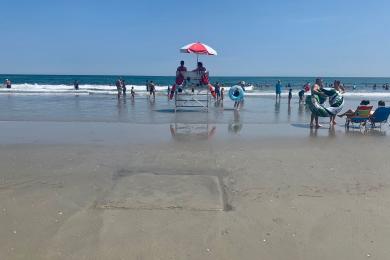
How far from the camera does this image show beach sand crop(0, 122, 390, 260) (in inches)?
157

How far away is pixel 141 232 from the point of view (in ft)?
14.0

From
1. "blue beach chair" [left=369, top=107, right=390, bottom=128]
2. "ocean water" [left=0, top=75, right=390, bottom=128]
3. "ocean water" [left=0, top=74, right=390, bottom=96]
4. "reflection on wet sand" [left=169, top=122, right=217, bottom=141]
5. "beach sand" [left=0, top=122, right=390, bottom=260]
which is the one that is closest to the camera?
"beach sand" [left=0, top=122, right=390, bottom=260]

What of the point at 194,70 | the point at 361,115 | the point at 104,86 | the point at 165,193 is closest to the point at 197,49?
the point at 194,70

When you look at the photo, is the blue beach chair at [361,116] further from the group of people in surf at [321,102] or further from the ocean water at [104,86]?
the ocean water at [104,86]

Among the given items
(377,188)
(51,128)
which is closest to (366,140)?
(377,188)

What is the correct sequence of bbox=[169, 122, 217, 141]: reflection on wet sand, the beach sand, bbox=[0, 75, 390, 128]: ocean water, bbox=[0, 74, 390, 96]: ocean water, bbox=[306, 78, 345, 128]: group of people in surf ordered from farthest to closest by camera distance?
bbox=[0, 74, 390, 96]: ocean water
bbox=[0, 75, 390, 128]: ocean water
bbox=[306, 78, 345, 128]: group of people in surf
bbox=[169, 122, 217, 141]: reflection on wet sand
the beach sand

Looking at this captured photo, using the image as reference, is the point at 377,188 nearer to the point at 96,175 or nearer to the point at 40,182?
the point at 96,175

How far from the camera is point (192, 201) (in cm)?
521

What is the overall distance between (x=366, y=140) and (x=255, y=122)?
460 centimetres

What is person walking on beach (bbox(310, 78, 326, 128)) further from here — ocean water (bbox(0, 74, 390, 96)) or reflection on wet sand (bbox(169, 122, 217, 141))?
ocean water (bbox(0, 74, 390, 96))

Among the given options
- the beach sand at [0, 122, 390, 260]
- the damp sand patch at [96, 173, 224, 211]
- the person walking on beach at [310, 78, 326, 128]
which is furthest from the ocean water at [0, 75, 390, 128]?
the damp sand patch at [96, 173, 224, 211]

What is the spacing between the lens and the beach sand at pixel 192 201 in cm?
399

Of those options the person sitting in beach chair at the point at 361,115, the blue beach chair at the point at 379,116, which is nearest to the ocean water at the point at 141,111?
the person sitting in beach chair at the point at 361,115

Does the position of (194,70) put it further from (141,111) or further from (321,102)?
(321,102)
